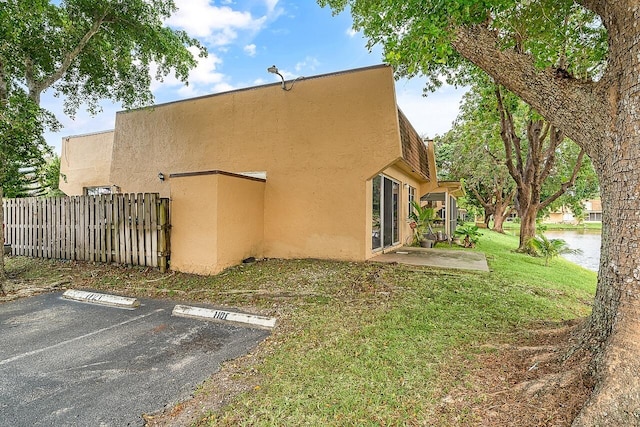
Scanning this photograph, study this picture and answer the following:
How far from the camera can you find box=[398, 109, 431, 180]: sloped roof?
8709 mm

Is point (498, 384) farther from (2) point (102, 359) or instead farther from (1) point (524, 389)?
(2) point (102, 359)

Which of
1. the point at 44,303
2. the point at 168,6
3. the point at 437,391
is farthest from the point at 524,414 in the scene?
the point at 168,6

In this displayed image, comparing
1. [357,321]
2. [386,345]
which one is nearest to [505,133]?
[357,321]

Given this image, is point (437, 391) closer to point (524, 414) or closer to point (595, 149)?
point (524, 414)

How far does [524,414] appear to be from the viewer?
2.13 metres

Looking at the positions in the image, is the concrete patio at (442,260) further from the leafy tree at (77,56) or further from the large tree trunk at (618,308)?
the leafy tree at (77,56)

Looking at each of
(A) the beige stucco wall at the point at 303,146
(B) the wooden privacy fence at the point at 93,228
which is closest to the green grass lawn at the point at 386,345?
(A) the beige stucco wall at the point at 303,146

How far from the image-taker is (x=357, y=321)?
4172 millimetres

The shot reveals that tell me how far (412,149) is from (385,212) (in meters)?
2.38

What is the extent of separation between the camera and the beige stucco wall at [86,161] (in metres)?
12.3

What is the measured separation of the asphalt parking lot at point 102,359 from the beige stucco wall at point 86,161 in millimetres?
8747

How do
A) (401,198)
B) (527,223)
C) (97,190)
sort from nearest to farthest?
(401,198) → (97,190) → (527,223)

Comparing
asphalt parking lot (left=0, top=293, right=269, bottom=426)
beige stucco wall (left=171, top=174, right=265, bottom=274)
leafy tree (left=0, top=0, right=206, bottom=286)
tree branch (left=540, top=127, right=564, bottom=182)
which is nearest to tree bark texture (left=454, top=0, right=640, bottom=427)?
asphalt parking lot (left=0, top=293, right=269, bottom=426)

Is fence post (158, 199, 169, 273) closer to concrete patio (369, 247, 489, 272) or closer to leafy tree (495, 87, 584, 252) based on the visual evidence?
concrete patio (369, 247, 489, 272)
